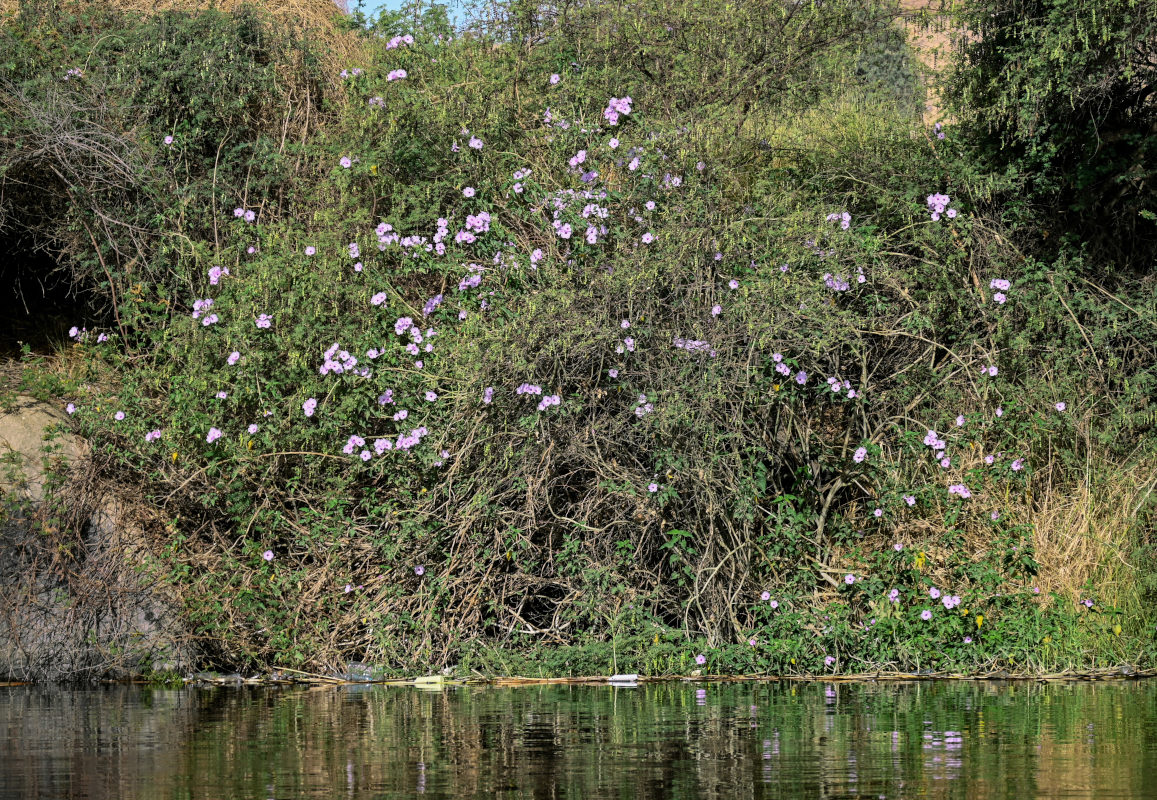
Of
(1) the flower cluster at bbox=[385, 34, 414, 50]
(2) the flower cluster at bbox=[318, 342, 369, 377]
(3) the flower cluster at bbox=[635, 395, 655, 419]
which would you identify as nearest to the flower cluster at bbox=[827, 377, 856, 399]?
(3) the flower cluster at bbox=[635, 395, 655, 419]

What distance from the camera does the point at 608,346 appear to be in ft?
28.1

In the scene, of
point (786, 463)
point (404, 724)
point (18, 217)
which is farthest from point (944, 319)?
point (18, 217)

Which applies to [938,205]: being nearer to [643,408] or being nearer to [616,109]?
[616,109]

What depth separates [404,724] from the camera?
6.52m

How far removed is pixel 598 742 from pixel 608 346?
3267 mm

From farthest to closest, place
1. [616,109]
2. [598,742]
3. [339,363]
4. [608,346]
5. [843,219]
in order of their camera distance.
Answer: [616,109], [843,219], [339,363], [608,346], [598,742]

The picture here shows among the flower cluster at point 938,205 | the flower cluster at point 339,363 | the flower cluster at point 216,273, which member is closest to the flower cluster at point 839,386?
the flower cluster at point 938,205

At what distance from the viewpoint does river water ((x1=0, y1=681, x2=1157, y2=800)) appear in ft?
15.9

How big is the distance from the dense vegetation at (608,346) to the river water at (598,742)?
89 cm

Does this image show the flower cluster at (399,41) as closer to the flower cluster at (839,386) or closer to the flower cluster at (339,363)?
the flower cluster at (339,363)

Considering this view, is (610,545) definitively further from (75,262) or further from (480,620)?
(75,262)

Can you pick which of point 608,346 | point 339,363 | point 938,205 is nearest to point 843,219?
point 938,205

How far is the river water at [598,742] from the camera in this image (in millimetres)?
4859

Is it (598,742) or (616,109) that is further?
(616,109)
